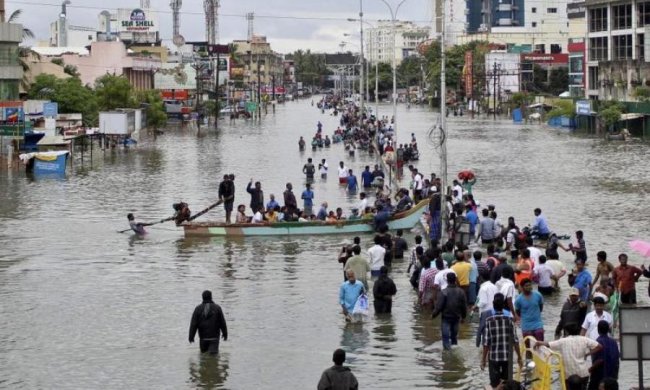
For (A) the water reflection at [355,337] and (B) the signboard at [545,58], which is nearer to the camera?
(A) the water reflection at [355,337]

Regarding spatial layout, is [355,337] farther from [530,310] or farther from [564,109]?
[564,109]

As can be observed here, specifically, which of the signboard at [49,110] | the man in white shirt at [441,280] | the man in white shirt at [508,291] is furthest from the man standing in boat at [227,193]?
the signboard at [49,110]

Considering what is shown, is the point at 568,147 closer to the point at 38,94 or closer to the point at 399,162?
the point at 399,162

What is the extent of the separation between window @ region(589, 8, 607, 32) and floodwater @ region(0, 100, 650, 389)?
48.2 meters

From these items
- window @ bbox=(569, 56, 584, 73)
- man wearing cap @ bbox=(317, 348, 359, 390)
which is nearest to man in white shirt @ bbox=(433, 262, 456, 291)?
man wearing cap @ bbox=(317, 348, 359, 390)

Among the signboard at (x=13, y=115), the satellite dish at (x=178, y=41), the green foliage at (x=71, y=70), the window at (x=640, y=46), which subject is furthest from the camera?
the satellite dish at (x=178, y=41)

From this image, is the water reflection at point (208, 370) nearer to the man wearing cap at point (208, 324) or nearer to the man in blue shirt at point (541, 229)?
the man wearing cap at point (208, 324)

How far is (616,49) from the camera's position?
99.8 m

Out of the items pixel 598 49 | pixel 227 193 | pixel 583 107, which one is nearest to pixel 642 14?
pixel 598 49

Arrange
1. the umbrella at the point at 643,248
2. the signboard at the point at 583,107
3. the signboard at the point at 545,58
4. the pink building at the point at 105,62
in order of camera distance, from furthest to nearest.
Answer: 1. the signboard at the point at 545,58
2. the pink building at the point at 105,62
3. the signboard at the point at 583,107
4. the umbrella at the point at 643,248

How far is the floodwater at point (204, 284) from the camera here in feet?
57.3

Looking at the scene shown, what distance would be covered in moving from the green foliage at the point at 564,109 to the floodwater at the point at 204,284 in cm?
4277

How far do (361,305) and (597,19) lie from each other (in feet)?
285

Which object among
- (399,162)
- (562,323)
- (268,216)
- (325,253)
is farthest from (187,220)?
(399,162)
